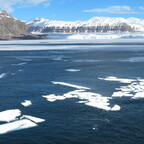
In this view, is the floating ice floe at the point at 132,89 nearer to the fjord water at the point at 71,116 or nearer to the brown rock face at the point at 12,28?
the fjord water at the point at 71,116

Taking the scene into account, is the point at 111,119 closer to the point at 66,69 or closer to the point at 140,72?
the point at 140,72

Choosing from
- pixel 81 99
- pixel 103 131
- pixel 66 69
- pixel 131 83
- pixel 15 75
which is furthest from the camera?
Answer: pixel 66 69

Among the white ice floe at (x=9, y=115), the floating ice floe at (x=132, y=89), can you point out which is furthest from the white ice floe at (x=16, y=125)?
the floating ice floe at (x=132, y=89)

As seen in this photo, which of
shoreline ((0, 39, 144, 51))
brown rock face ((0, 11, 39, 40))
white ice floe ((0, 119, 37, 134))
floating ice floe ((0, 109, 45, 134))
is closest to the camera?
white ice floe ((0, 119, 37, 134))

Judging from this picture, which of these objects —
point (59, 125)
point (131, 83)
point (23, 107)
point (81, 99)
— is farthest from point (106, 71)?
point (59, 125)

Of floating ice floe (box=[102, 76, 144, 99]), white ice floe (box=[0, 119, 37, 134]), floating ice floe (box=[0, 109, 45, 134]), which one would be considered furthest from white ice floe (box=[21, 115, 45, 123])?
floating ice floe (box=[102, 76, 144, 99])

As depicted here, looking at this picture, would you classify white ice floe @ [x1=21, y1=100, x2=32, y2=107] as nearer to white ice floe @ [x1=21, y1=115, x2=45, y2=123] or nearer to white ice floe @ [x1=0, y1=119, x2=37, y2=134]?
white ice floe @ [x1=21, y1=115, x2=45, y2=123]

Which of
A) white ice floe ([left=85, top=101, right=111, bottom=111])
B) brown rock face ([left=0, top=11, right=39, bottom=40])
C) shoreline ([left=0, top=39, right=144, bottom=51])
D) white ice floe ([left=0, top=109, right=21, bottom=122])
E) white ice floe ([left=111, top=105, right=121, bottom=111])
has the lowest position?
white ice floe ([left=0, top=109, right=21, bottom=122])
